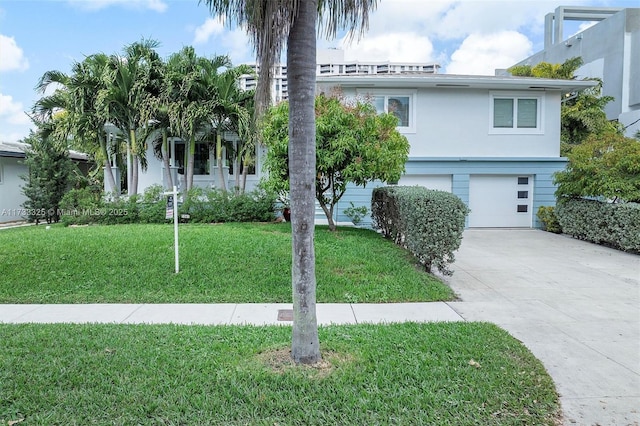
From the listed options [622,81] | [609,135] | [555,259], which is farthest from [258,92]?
[622,81]

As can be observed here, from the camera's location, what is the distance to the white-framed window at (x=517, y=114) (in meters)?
14.6

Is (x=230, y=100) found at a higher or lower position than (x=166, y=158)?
higher

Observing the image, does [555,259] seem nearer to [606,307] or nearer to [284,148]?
[606,307]

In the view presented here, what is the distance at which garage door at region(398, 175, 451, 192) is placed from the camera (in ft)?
47.3

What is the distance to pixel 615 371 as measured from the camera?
12.6ft

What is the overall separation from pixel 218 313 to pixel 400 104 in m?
11.0

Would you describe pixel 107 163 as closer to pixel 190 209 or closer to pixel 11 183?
pixel 190 209

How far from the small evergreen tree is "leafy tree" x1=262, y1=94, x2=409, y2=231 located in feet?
Answer: 36.4

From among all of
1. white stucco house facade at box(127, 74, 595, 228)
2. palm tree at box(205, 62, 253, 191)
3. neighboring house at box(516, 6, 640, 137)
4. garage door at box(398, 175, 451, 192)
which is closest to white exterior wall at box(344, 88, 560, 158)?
white stucco house facade at box(127, 74, 595, 228)

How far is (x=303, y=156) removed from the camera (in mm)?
3535

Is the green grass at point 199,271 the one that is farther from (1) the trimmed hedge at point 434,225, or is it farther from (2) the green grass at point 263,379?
(2) the green grass at point 263,379

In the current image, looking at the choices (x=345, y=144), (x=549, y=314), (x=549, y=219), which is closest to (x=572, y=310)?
(x=549, y=314)

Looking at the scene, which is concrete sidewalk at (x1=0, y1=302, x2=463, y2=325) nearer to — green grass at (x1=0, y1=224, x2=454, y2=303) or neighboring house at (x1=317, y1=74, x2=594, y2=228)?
green grass at (x1=0, y1=224, x2=454, y2=303)

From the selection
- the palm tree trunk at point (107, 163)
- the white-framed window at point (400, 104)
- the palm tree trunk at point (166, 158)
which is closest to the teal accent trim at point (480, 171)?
the white-framed window at point (400, 104)
